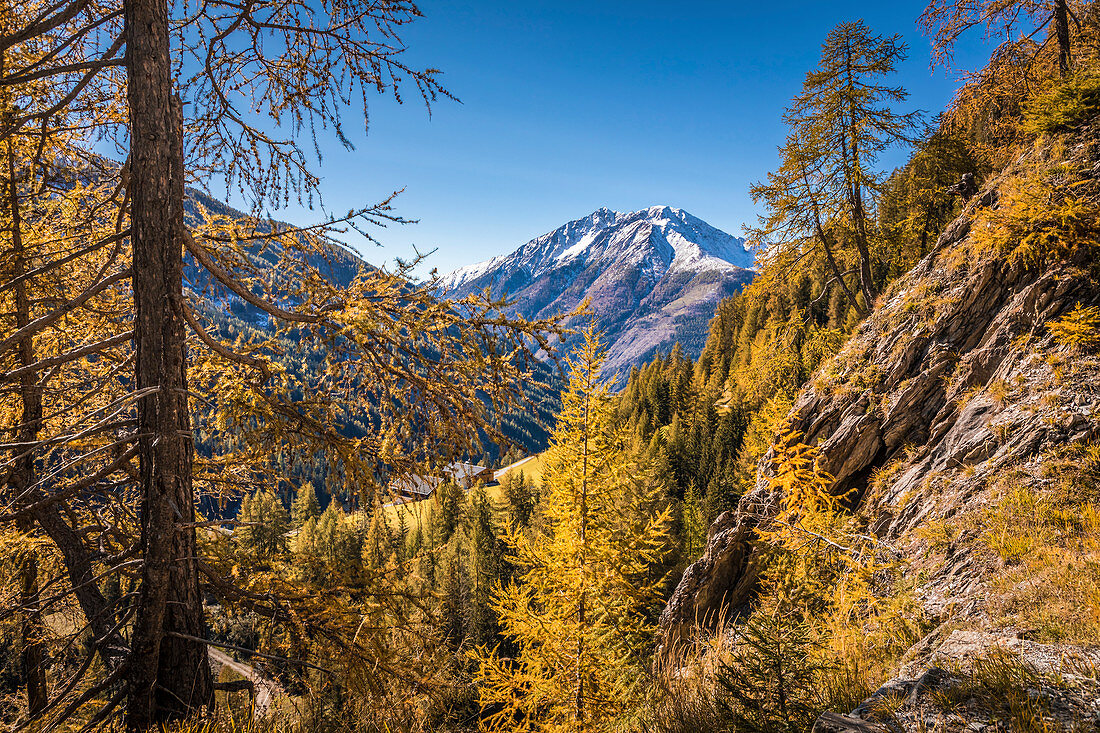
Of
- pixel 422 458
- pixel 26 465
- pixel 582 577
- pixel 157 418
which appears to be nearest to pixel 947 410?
pixel 582 577

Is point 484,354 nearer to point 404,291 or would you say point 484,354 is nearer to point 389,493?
point 404,291

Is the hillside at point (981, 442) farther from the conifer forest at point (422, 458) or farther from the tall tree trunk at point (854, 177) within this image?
the tall tree trunk at point (854, 177)

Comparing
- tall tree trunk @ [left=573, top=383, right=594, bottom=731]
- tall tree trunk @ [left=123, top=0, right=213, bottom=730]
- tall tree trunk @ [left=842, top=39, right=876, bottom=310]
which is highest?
tall tree trunk @ [left=842, top=39, right=876, bottom=310]

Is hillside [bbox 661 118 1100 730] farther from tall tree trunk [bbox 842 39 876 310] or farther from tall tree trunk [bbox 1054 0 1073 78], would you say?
tall tree trunk [bbox 1054 0 1073 78]

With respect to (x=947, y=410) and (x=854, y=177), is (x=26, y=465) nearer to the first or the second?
(x=947, y=410)

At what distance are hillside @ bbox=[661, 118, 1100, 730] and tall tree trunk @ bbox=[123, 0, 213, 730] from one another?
4.21m

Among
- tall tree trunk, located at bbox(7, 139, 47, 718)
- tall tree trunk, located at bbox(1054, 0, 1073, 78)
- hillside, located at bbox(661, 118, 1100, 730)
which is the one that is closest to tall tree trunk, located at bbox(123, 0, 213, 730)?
tall tree trunk, located at bbox(7, 139, 47, 718)

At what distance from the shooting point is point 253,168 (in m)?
4.01

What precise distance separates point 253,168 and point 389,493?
10.7ft

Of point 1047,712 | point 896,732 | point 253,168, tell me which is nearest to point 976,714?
point 1047,712

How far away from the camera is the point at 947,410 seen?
27.1 feet

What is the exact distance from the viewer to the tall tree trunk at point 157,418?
2871 millimetres

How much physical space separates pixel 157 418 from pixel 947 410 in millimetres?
11572

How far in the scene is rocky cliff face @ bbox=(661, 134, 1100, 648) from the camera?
6.11 metres
